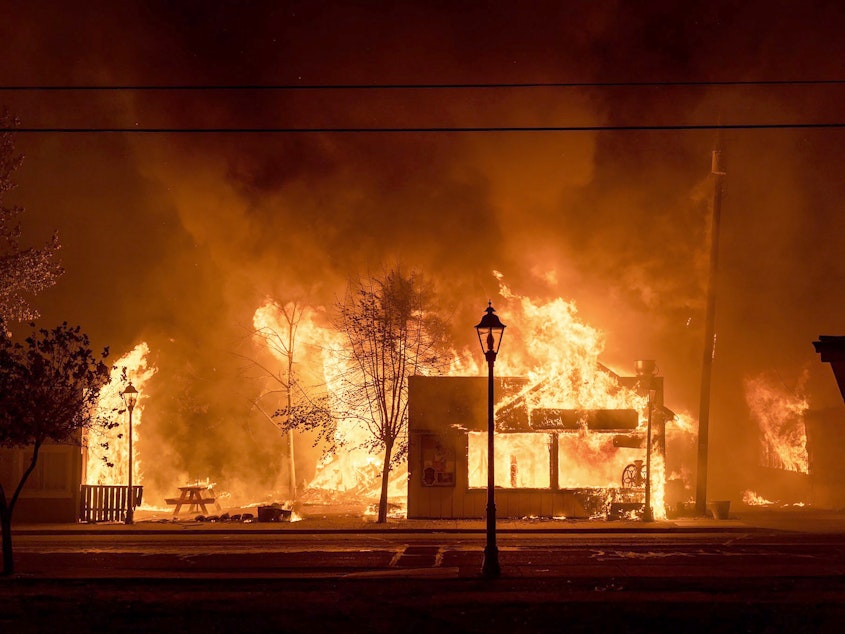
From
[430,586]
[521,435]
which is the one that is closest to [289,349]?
[521,435]

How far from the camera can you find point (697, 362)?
141 ft

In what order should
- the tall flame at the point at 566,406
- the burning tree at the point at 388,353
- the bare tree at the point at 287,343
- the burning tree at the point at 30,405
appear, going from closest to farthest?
the burning tree at the point at 30,405, the tall flame at the point at 566,406, the burning tree at the point at 388,353, the bare tree at the point at 287,343

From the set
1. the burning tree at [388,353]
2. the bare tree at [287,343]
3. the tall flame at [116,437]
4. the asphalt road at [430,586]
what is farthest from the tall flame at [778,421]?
the tall flame at [116,437]

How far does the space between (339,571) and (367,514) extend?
13.0 metres

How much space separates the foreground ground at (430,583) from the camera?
1082cm

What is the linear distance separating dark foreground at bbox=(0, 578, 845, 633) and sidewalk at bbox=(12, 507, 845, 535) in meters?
9.32

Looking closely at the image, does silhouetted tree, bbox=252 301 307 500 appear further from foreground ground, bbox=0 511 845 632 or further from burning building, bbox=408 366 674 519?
foreground ground, bbox=0 511 845 632

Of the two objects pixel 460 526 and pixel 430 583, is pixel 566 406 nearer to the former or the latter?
pixel 460 526

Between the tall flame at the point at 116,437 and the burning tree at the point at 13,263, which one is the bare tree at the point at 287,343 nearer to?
the tall flame at the point at 116,437

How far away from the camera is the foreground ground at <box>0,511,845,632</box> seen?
426 inches

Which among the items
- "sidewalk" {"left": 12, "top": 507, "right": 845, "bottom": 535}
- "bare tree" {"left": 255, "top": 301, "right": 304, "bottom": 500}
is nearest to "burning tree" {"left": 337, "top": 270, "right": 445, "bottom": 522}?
"sidewalk" {"left": 12, "top": 507, "right": 845, "bottom": 535}

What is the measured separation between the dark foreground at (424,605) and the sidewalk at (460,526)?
367 inches

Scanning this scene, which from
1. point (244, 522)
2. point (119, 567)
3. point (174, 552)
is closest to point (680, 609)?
point (119, 567)

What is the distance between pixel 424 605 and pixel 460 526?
12.4 metres
